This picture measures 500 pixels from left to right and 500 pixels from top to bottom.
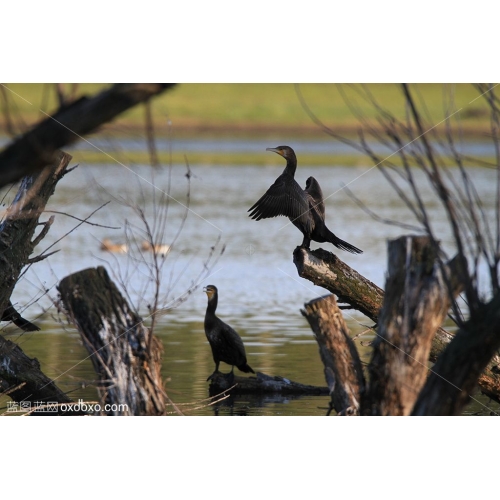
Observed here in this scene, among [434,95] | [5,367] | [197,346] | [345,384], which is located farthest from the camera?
[197,346]

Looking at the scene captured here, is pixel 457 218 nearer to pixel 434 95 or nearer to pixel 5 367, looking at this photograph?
pixel 5 367

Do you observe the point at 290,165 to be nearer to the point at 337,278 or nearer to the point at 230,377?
the point at 337,278

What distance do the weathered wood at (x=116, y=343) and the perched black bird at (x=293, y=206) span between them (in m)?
1.44

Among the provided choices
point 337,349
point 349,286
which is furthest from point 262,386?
point 337,349

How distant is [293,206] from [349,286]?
2.23 ft

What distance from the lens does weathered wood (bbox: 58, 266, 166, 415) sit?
4.57 m

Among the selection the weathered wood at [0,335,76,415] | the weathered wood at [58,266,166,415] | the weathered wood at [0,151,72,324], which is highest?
the weathered wood at [0,151,72,324]

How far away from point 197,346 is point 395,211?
7683 millimetres

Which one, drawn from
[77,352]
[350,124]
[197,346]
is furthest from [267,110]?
[77,352]

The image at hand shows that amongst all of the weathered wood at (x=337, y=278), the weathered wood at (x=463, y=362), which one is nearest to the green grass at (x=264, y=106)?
the weathered wood at (x=337, y=278)

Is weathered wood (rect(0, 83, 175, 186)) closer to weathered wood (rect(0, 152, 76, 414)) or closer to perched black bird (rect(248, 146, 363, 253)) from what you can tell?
weathered wood (rect(0, 152, 76, 414))

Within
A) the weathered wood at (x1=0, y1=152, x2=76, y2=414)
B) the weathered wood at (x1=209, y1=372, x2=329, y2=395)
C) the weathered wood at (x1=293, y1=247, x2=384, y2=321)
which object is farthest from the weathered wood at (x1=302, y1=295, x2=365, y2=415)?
the weathered wood at (x1=209, y1=372, x2=329, y2=395)

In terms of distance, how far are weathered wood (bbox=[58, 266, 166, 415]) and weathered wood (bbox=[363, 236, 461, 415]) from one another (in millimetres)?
1306

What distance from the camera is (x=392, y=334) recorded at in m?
3.85
